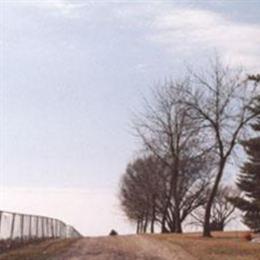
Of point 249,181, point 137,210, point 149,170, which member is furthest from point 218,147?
point 137,210

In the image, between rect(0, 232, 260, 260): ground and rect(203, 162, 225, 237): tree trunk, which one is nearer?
rect(0, 232, 260, 260): ground

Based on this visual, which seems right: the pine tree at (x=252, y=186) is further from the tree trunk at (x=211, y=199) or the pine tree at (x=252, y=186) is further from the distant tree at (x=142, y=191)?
the distant tree at (x=142, y=191)

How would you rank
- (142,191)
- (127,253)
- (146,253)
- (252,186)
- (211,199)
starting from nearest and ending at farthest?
1. (127,253)
2. (146,253)
3. (211,199)
4. (252,186)
5. (142,191)

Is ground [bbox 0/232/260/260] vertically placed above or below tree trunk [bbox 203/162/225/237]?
below

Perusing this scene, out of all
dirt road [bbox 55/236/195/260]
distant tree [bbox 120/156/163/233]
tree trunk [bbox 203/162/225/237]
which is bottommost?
dirt road [bbox 55/236/195/260]

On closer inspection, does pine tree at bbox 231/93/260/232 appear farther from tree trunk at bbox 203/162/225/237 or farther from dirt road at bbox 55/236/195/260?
dirt road at bbox 55/236/195/260

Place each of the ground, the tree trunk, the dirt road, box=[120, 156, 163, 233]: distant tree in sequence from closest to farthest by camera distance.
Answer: the dirt road, the ground, the tree trunk, box=[120, 156, 163, 233]: distant tree

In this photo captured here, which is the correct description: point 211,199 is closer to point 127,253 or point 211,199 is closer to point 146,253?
point 146,253

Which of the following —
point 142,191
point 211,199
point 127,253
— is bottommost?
point 127,253

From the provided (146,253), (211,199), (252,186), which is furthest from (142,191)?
(146,253)

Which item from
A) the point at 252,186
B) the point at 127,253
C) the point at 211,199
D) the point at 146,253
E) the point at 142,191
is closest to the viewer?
the point at 127,253

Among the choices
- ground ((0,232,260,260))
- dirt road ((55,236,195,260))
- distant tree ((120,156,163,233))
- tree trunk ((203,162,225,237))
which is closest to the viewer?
dirt road ((55,236,195,260))

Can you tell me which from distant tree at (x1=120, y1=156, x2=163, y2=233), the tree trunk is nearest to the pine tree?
the tree trunk

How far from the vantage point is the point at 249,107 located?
2066 inches
